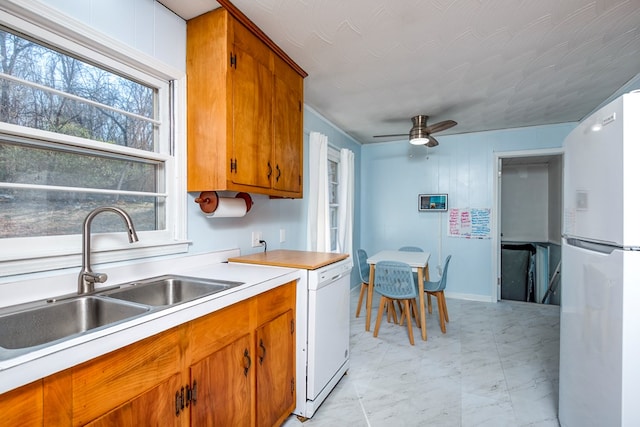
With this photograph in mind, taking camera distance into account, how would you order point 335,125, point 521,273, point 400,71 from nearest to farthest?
point 400,71, point 335,125, point 521,273

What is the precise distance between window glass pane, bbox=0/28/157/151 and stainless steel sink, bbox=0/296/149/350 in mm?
704

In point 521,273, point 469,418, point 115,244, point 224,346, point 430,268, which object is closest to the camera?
point 224,346

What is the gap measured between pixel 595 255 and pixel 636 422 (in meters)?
0.61

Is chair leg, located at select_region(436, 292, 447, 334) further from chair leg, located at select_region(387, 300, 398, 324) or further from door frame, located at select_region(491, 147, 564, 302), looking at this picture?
door frame, located at select_region(491, 147, 564, 302)

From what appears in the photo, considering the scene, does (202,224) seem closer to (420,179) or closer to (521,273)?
(420,179)

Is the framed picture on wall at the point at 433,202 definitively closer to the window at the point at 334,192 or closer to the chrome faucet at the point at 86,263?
the window at the point at 334,192

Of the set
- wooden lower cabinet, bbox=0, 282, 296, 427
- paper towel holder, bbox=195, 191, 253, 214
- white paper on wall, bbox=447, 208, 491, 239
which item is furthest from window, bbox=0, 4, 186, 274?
white paper on wall, bbox=447, 208, 491, 239

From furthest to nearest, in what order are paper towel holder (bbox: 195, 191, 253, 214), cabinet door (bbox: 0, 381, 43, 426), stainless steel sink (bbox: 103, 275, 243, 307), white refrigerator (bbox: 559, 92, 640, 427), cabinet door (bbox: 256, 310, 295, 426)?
paper towel holder (bbox: 195, 191, 253, 214)
cabinet door (bbox: 256, 310, 295, 426)
stainless steel sink (bbox: 103, 275, 243, 307)
white refrigerator (bbox: 559, 92, 640, 427)
cabinet door (bbox: 0, 381, 43, 426)

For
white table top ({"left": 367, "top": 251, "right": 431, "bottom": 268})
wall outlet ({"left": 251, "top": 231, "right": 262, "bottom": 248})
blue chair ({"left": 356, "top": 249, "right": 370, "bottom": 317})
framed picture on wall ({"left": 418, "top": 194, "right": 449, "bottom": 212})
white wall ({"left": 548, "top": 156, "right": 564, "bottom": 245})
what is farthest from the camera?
white wall ({"left": 548, "top": 156, "right": 564, "bottom": 245})

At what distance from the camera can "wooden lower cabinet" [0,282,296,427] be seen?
0.74 meters

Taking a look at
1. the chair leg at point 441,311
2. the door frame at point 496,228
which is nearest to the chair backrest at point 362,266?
the chair leg at point 441,311

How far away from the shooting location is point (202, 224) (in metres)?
1.82

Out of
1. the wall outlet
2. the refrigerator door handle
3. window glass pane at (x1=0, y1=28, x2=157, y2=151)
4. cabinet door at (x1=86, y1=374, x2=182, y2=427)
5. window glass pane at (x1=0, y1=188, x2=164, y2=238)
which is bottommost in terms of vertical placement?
cabinet door at (x1=86, y1=374, x2=182, y2=427)

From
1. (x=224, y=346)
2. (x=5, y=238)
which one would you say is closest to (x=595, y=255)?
(x=224, y=346)
